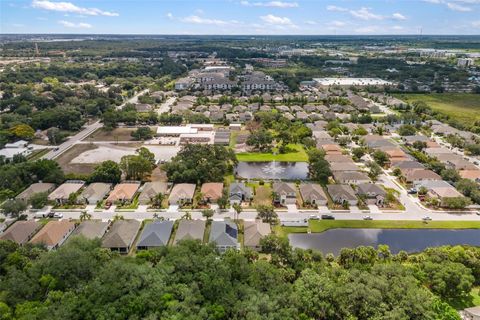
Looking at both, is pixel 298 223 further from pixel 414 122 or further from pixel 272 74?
pixel 272 74

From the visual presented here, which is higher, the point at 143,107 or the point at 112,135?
the point at 143,107

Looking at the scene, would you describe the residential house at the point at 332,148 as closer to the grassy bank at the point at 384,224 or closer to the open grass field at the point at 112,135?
the grassy bank at the point at 384,224

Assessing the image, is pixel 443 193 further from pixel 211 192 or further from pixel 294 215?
pixel 211 192

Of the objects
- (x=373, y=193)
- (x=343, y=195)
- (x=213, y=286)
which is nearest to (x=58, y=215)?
(x=213, y=286)

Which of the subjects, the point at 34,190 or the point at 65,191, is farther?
the point at 34,190

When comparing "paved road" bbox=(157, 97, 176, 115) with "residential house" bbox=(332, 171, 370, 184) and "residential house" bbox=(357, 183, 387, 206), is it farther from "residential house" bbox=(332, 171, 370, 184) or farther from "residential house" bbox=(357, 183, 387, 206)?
"residential house" bbox=(357, 183, 387, 206)

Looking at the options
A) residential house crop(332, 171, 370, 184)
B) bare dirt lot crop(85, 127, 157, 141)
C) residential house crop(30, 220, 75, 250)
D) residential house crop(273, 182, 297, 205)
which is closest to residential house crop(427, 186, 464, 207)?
residential house crop(332, 171, 370, 184)


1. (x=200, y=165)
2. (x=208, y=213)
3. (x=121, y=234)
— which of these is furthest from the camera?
(x=200, y=165)
